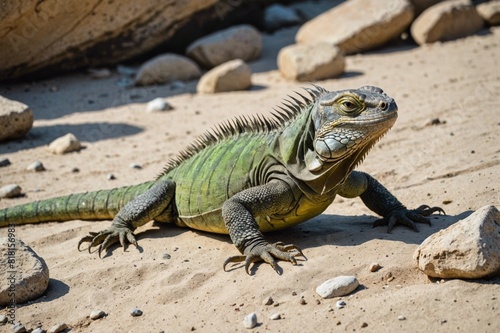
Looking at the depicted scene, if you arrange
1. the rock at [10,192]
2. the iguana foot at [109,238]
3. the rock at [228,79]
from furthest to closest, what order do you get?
the rock at [228,79] < the rock at [10,192] < the iguana foot at [109,238]

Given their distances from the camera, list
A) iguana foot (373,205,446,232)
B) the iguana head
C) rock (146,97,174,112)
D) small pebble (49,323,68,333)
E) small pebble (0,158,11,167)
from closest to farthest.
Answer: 1. small pebble (49,323,68,333)
2. the iguana head
3. iguana foot (373,205,446,232)
4. small pebble (0,158,11,167)
5. rock (146,97,174,112)

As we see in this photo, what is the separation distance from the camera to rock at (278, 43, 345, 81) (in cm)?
1193

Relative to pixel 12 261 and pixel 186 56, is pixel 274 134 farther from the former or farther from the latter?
pixel 186 56

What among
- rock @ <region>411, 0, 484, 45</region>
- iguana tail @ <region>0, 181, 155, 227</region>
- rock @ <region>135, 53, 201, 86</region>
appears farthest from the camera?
rock @ <region>411, 0, 484, 45</region>

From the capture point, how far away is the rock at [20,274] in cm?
541

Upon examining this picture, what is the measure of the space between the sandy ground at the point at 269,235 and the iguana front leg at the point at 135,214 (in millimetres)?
178

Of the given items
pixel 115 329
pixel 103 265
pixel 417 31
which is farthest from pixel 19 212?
pixel 417 31

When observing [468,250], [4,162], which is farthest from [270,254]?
[4,162]

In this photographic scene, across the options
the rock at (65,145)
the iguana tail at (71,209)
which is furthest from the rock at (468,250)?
the rock at (65,145)

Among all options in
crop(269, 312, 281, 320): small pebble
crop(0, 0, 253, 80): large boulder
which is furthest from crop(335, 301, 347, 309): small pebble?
crop(0, 0, 253, 80): large boulder

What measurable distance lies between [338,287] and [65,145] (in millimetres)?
5706

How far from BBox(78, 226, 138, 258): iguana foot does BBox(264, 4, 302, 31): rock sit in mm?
10650

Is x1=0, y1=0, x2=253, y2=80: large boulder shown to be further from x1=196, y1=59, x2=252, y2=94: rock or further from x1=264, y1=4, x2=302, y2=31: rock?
x1=264, y1=4, x2=302, y2=31: rock

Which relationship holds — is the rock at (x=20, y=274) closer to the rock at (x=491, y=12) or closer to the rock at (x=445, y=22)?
the rock at (x=445, y=22)
